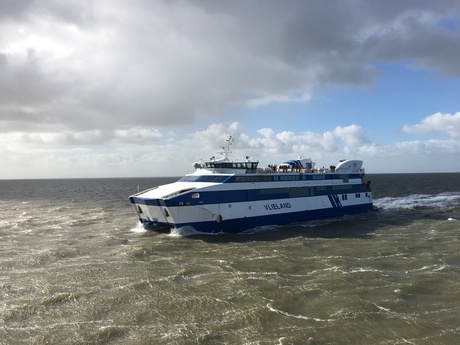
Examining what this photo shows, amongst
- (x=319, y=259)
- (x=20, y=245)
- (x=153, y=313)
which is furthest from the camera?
(x=20, y=245)

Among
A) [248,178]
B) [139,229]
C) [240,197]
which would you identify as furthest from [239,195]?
[139,229]

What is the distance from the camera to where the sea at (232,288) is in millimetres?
13555

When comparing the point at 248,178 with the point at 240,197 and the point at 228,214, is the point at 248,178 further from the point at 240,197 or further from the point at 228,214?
the point at 228,214

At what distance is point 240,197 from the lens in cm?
3344

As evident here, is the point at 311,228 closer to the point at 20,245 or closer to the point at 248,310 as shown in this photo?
the point at 248,310

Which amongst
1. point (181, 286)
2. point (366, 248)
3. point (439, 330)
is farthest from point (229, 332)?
point (366, 248)

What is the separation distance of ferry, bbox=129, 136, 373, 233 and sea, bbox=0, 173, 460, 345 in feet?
5.32

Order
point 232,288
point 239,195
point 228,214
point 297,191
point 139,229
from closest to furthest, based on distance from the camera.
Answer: point 232,288 → point 228,214 → point 239,195 → point 139,229 → point 297,191

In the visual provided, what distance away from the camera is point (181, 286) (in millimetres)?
18594

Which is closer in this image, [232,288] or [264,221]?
[232,288]

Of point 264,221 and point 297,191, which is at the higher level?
point 297,191

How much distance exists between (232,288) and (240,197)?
15724 millimetres

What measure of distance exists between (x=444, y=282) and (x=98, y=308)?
17227mm

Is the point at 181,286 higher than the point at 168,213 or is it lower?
lower
